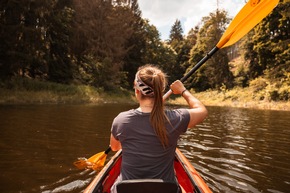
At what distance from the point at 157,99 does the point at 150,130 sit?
0.26 m

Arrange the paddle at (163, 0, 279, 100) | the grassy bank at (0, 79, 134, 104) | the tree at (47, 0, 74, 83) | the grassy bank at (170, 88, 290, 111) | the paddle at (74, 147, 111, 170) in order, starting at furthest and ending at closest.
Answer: the tree at (47, 0, 74, 83) → the grassy bank at (170, 88, 290, 111) → the grassy bank at (0, 79, 134, 104) → the paddle at (74, 147, 111, 170) → the paddle at (163, 0, 279, 100)

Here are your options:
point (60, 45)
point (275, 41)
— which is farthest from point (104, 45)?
point (275, 41)

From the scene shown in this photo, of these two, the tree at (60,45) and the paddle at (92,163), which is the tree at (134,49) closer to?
the tree at (60,45)

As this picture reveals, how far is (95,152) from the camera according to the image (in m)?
6.65

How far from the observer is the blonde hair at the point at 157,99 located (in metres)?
2.24

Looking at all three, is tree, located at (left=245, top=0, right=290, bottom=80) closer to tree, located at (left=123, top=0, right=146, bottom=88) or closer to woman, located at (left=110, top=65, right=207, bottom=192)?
tree, located at (left=123, top=0, right=146, bottom=88)

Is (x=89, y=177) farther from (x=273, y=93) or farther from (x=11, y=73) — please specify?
(x=273, y=93)

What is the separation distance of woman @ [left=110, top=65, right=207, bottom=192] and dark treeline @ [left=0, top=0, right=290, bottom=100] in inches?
695

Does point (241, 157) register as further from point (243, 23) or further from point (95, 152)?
point (95, 152)

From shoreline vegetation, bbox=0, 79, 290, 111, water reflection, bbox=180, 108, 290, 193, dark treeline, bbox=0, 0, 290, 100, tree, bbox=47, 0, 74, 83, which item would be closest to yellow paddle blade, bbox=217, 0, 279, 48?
water reflection, bbox=180, 108, 290, 193

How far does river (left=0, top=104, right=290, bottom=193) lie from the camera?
15.4ft

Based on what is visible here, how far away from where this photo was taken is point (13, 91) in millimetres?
18484

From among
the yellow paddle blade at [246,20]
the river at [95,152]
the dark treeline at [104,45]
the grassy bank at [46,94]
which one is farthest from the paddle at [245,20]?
the dark treeline at [104,45]

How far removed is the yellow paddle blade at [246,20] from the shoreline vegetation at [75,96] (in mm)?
15476
